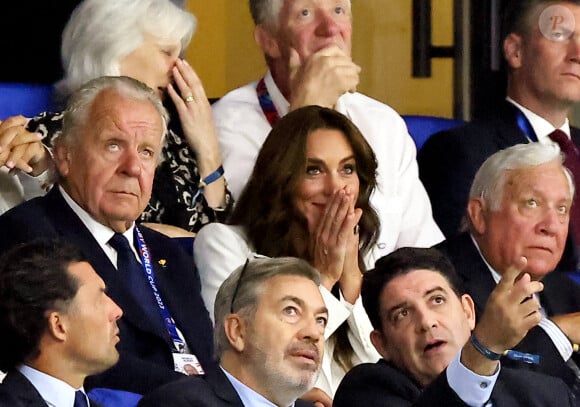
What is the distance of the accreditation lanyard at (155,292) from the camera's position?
3.87 m

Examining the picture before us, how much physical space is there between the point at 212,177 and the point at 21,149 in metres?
0.66

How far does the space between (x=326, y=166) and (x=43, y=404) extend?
1304mm

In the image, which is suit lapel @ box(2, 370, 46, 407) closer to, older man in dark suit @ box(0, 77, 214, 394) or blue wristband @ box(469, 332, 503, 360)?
older man in dark suit @ box(0, 77, 214, 394)

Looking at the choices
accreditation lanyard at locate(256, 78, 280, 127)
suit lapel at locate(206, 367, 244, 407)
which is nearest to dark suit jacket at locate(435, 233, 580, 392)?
accreditation lanyard at locate(256, 78, 280, 127)

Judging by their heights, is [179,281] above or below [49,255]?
below

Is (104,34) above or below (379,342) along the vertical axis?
above

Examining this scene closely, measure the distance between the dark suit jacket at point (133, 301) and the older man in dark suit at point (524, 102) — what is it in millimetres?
1211

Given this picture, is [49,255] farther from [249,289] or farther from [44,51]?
[44,51]

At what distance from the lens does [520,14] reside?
17.2 ft

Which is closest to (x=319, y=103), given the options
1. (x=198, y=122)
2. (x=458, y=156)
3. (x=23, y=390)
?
(x=198, y=122)

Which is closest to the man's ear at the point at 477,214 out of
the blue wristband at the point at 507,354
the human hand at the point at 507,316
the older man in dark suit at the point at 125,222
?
the blue wristband at the point at 507,354

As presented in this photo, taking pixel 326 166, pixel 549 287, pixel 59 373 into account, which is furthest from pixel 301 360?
pixel 549 287

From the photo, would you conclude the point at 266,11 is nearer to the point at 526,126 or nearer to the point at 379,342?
the point at 526,126

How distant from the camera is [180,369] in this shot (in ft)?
12.4
